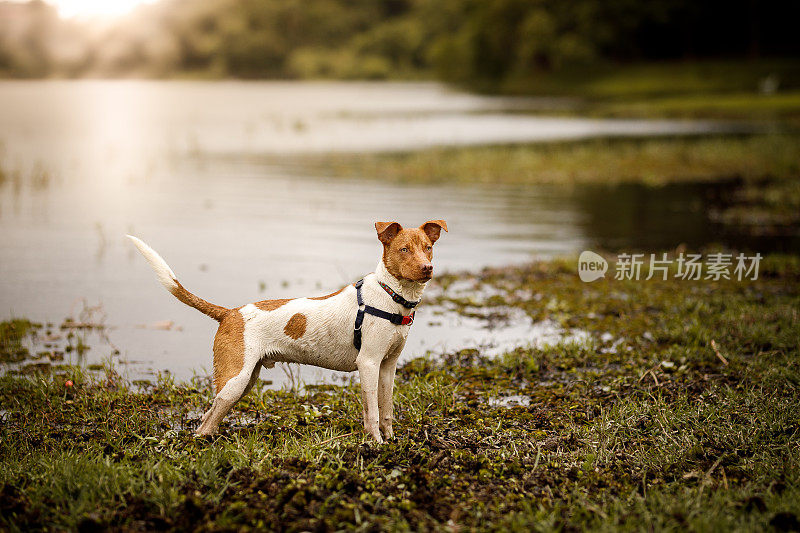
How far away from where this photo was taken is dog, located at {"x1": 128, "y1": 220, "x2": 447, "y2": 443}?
555 cm

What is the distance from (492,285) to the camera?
1194 centimetres

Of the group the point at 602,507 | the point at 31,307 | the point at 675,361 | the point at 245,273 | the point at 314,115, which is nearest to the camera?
the point at 602,507

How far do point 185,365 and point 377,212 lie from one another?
11173 millimetres

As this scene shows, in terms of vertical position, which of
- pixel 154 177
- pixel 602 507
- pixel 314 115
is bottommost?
pixel 602 507

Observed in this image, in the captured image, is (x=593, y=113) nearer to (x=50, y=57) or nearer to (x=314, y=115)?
(x=314, y=115)

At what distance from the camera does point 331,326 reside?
225 inches

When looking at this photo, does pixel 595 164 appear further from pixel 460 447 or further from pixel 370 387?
pixel 370 387

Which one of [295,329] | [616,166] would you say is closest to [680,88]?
[616,166]

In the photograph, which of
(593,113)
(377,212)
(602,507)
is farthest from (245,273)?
(593,113)

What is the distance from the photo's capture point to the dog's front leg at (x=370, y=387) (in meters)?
5.63

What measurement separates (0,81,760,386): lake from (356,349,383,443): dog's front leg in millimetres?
2364

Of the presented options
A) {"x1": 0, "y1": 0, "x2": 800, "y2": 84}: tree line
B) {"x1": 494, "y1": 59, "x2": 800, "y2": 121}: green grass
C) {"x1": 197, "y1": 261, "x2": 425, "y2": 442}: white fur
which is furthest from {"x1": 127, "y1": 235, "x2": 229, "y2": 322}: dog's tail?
{"x1": 0, "y1": 0, "x2": 800, "y2": 84}: tree line

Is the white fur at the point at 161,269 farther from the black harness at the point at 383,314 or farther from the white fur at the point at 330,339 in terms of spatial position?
the black harness at the point at 383,314

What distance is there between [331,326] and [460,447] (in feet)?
4.52
